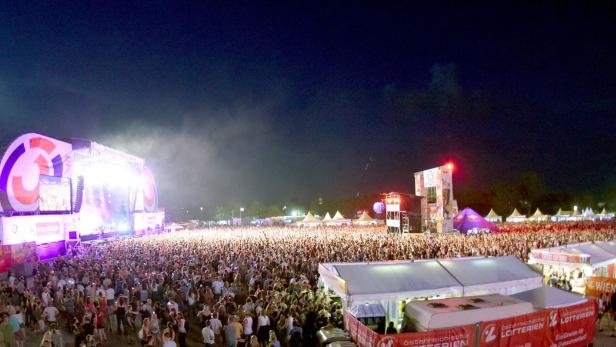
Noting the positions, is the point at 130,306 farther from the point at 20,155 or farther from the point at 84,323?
the point at 20,155

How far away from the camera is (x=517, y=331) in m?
7.30

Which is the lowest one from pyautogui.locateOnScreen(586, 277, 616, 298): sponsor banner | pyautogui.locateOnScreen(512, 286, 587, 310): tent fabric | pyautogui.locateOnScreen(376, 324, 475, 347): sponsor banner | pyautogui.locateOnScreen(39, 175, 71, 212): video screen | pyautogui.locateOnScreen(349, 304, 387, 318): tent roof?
pyautogui.locateOnScreen(586, 277, 616, 298): sponsor banner

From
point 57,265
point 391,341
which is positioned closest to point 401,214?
point 57,265

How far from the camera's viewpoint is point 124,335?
10.0 metres

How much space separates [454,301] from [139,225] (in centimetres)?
3970

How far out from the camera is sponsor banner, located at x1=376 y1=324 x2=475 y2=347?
6.44m

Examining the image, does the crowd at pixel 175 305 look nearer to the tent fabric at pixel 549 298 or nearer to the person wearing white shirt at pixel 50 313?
the person wearing white shirt at pixel 50 313

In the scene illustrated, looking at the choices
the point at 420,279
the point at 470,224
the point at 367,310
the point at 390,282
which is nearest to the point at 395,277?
the point at 390,282

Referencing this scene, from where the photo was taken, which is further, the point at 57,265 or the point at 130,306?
the point at 57,265

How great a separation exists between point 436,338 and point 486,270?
197 inches

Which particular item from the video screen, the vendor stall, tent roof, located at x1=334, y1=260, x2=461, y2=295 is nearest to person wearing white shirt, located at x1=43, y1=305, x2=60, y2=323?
tent roof, located at x1=334, y1=260, x2=461, y2=295

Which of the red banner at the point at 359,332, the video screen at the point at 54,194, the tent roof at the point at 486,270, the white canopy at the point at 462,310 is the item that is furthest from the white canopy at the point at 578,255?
the video screen at the point at 54,194

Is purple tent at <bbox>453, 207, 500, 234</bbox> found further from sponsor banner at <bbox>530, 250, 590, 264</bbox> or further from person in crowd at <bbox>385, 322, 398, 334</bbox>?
person in crowd at <bbox>385, 322, 398, 334</bbox>

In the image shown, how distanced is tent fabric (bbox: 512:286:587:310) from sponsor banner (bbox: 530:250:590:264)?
6.13 metres
